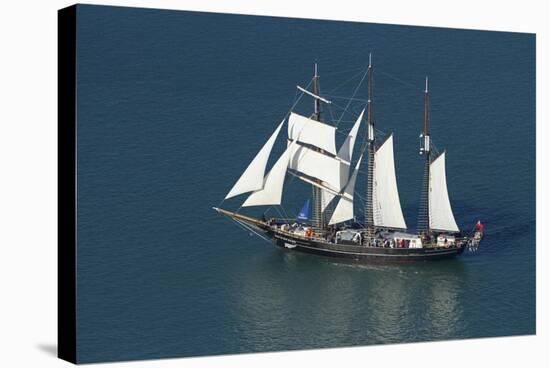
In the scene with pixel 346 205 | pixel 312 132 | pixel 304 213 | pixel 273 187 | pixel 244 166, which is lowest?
pixel 304 213

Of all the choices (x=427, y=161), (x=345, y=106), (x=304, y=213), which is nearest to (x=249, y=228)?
(x=304, y=213)

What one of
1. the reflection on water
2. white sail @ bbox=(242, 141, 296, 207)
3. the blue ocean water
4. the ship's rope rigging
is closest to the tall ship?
white sail @ bbox=(242, 141, 296, 207)

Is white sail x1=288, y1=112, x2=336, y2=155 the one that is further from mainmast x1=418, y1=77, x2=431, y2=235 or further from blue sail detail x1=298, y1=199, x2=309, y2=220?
mainmast x1=418, y1=77, x2=431, y2=235

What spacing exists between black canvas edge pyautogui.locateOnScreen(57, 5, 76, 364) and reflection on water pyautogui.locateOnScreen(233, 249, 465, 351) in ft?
16.4

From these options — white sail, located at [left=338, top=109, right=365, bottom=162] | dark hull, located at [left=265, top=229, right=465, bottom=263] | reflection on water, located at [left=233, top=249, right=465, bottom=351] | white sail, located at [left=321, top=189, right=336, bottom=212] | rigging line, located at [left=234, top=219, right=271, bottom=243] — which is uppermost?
white sail, located at [left=338, top=109, right=365, bottom=162]

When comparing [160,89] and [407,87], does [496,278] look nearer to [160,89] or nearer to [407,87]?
[407,87]

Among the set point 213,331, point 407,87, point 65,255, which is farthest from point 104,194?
point 407,87

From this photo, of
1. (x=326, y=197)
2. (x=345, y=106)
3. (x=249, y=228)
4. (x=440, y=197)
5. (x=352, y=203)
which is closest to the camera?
(x=345, y=106)

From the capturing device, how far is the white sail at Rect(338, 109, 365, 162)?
1716 inches

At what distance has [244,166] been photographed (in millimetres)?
41688

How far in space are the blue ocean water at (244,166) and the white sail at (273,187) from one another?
0.51 meters

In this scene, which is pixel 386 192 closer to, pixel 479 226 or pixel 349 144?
pixel 349 144

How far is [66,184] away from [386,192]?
11.3 metres

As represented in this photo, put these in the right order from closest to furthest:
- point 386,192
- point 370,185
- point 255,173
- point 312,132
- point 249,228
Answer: point 255,173 → point 249,228 → point 312,132 → point 386,192 → point 370,185
